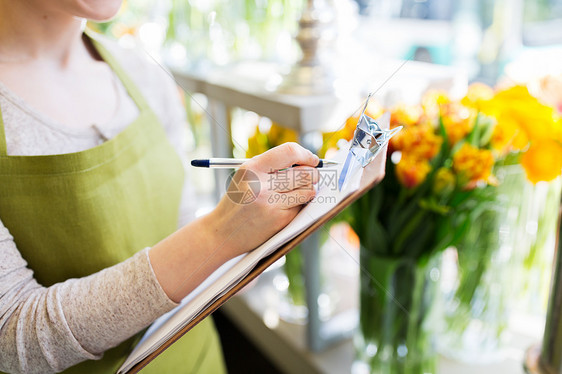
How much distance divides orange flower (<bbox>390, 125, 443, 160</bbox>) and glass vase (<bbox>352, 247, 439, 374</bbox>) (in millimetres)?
192

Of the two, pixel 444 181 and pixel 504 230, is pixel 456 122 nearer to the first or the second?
pixel 444 181

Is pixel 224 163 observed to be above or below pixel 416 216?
above

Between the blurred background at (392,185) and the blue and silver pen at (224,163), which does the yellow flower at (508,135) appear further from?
the blue and silver pen at (224,163)

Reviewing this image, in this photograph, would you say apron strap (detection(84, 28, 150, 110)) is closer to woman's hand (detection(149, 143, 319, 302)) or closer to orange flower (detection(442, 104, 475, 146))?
woman's hand (detection(149, 143, 319, 302))

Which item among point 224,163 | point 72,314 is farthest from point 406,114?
point 72,314

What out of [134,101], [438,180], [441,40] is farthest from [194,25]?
[441,40]

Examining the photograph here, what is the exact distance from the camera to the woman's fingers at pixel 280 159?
0.40 m

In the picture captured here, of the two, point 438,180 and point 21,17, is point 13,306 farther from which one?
point 438,180

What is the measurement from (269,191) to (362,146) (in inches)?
3.4

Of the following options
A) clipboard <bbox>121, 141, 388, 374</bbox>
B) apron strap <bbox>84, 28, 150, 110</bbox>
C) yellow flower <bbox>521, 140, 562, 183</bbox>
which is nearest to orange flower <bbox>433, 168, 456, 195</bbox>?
yellow flower <bbox>521, 140, 562, 183</bbox>

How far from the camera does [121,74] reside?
2.19 ft

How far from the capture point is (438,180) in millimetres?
712

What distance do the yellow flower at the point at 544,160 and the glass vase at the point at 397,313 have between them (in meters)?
0.22

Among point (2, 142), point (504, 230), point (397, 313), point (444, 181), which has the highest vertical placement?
point (2, 142)
